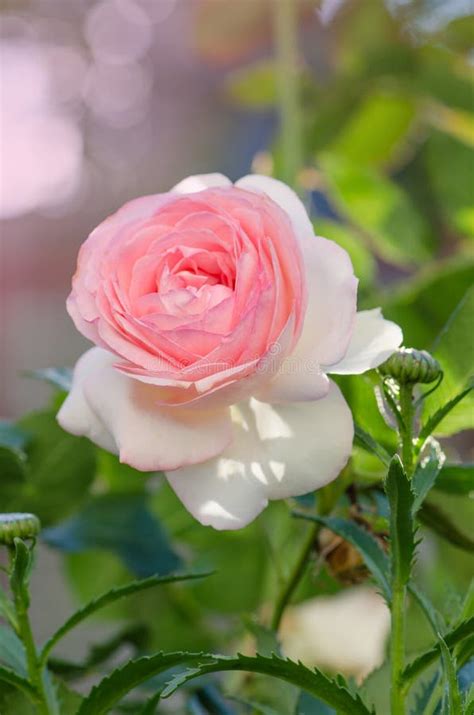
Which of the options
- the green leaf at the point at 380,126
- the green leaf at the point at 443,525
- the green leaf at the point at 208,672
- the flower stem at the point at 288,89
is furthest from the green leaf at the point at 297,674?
the green leaf at the point at 380,126

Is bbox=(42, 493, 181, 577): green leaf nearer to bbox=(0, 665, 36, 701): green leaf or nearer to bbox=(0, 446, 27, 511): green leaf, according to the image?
bbox=(0, 446, 27, 511): green leaf

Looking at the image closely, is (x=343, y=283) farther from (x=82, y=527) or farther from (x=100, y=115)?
(x=100, y=115)

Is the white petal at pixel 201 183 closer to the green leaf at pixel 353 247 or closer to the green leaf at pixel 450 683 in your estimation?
the green leaf at pixel 450 683

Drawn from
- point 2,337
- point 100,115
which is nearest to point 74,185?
point 100,115

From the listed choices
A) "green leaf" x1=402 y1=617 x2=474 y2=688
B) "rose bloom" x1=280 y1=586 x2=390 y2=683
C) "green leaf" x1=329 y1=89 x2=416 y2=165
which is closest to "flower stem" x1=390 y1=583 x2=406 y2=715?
"green leaf" x1=402 y1=617 x2=474 y2=688

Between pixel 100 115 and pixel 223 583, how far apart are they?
1178mm

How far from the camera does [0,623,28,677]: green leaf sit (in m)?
0.25

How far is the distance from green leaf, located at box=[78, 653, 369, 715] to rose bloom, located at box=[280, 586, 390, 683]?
0.28m

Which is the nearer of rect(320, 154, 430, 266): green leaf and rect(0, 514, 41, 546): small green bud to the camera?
rect(0, 514, 41, 546): small green bud

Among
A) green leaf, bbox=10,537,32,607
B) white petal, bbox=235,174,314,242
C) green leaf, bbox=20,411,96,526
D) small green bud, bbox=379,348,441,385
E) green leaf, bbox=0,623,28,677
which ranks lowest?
green leaf, bbox=20,411,96,526

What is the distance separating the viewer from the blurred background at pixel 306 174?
419 millimetres

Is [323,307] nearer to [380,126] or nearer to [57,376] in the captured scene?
[57,376]

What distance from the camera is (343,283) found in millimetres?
243

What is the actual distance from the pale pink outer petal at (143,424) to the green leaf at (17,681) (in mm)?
58
